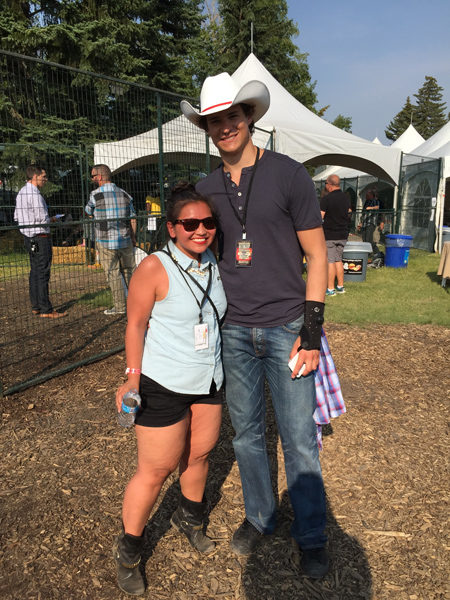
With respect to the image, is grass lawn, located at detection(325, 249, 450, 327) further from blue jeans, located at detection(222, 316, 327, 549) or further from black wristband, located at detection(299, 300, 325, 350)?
black wristband, located at detection(299, 300, 325, 350)

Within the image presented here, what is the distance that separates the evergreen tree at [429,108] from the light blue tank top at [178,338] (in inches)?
3266

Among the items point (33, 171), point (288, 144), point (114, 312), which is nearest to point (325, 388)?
point (114, 312)

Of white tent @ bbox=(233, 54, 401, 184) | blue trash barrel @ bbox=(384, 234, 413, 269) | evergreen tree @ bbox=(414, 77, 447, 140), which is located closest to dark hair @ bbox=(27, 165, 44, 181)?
white tent @ bbox=(233, 54, 401, 184)

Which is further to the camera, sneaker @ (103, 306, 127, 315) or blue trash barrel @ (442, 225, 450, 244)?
blue trash barrel @ (442, 225, 450, 244)

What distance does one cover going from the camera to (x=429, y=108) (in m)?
76.0

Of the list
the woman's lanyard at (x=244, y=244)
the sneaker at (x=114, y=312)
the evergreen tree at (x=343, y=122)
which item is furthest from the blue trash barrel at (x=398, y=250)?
the evergreen tree at (x=343, y=122)

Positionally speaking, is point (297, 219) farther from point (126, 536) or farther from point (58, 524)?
point (58, 524)

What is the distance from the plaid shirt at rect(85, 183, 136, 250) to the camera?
245 inches

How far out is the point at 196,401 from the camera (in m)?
2.08

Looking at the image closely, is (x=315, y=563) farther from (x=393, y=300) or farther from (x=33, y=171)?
(x=393, y=300)

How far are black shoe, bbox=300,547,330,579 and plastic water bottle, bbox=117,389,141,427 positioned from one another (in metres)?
1.09

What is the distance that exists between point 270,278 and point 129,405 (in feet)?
2.54

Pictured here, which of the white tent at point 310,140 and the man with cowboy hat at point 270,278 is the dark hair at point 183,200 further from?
the white tent at point 310,140

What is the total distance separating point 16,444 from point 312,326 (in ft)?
8.43
